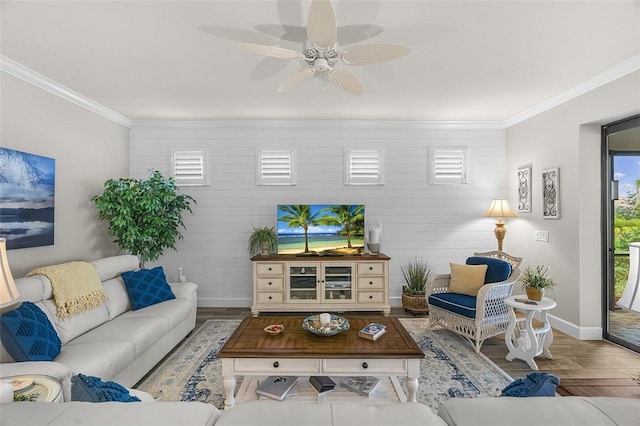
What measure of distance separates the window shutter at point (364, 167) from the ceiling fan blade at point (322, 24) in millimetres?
2757

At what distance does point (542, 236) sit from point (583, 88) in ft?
5.82

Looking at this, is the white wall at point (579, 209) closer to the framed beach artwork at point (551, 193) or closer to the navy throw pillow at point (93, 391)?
the framed beach artwork at point (551, 193)

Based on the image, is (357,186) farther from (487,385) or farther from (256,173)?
(487,385)

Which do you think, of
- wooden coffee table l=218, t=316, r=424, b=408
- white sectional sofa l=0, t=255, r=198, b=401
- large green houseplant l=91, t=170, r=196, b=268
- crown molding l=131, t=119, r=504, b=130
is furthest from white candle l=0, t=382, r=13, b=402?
crown molding l=131, t=119, r=504, b=130

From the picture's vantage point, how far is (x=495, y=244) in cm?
488

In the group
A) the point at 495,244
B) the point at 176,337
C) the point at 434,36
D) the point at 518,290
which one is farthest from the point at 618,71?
the point at 176,337

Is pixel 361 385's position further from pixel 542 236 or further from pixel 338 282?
pixel 542 236

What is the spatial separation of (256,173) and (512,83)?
3414 mm

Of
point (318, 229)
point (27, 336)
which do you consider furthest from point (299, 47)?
point (27, 336)

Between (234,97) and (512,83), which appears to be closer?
(512,83)

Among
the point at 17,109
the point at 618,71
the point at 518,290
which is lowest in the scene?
the point at 518,290

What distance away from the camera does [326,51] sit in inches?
90.7

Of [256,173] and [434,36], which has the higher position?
[434,36]

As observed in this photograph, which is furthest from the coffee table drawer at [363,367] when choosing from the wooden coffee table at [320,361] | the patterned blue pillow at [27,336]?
the patterned blue pillow at [27,336]
